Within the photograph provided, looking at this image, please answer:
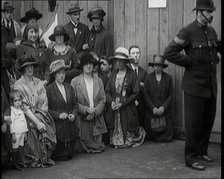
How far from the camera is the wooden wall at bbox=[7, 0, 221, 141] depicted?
7.77 meters

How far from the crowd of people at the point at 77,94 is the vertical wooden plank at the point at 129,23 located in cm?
35

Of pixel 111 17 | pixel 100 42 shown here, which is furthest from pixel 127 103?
pixel 111 17

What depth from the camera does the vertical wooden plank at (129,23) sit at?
8430 millimetres

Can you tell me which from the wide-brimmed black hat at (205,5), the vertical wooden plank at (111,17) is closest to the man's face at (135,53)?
the vertical wooden plank at (111,17)

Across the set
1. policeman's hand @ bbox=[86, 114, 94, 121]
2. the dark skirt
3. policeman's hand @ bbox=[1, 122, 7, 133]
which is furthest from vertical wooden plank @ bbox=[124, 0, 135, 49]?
policeman's hand @ bbox=[1, 122, 7, 133]

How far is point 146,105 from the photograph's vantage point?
7.84 metres

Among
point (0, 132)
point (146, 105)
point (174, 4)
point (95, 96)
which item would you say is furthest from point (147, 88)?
point (0, 132)

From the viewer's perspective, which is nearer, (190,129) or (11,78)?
(190,129)

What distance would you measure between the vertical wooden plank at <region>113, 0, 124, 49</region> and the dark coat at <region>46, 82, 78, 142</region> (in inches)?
83.5

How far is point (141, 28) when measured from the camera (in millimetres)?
8359

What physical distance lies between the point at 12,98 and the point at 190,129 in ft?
8.01

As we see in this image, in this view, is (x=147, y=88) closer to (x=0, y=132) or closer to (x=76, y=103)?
(x=76, y=103)

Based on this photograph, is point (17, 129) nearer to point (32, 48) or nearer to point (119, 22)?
point (32, 48)

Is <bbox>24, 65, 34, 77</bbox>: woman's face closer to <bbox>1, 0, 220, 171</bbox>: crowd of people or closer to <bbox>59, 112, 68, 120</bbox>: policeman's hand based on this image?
<bbox>1, 0, 220, 171</bbox>: crowd of people
